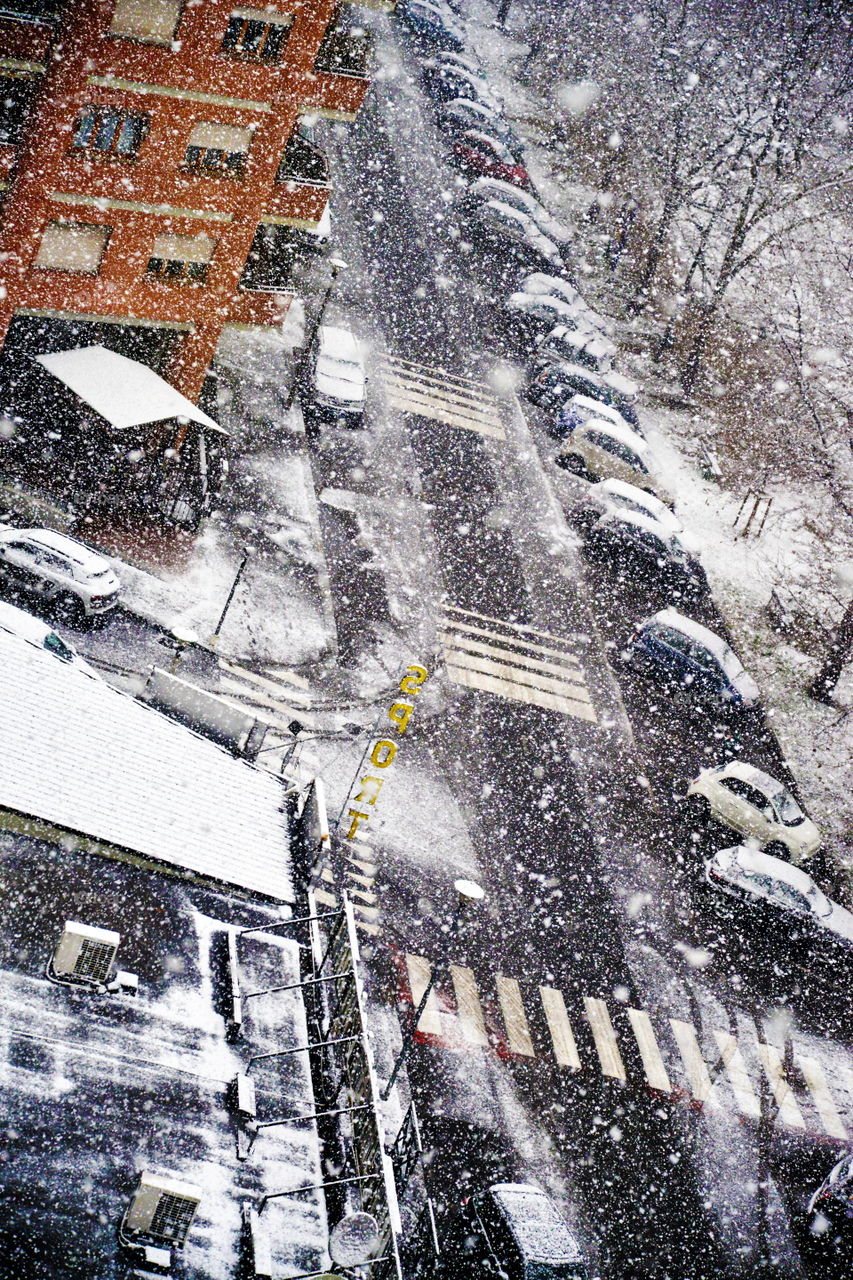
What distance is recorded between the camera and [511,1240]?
606 inches

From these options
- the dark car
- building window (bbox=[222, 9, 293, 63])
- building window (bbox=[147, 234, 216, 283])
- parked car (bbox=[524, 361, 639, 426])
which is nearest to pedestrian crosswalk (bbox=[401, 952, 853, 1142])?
the dark car

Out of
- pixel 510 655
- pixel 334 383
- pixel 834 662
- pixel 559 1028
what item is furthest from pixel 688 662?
pixel 334 383

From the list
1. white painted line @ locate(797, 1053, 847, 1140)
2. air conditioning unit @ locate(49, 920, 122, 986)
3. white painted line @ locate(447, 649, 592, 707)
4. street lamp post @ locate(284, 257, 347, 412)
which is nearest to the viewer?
air conditioning unit @ locate(49, 920, 122, 986)

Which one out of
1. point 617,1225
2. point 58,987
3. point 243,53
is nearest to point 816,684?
point 617,1225

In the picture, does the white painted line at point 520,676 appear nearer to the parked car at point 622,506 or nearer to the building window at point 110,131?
the parked car at point 622,506

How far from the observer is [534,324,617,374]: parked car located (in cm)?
3744

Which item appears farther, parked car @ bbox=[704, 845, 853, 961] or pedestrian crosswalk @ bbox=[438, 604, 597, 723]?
pedestrian crosswalk @ bbox=[438, 604, 597, 723]

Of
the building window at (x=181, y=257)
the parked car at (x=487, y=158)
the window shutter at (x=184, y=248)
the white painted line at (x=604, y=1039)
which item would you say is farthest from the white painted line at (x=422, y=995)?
the parked car at (x=487, y=158)

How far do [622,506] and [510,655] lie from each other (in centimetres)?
744

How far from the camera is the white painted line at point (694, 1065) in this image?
19828mm

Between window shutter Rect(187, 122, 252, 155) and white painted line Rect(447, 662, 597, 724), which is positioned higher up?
window shutter Rect(187, 122, 252, 155)

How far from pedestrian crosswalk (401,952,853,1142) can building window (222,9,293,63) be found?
1843cm

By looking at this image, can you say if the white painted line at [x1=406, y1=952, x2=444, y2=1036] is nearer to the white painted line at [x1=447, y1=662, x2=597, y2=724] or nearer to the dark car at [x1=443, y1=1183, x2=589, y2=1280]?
the dark car at [x1=443, y1=1183, x2=589, y2=1280]

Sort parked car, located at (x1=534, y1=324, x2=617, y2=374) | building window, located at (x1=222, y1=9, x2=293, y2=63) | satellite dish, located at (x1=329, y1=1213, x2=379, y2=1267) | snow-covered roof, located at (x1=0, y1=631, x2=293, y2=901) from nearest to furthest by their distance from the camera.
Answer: satellite dish, located at (x1=329, y1=1213, x2=379, y2=1267) → snow-covered roof, located at (x1=0, y1=631, x2=293, y2=901) → building window, located at (x1=222, y1=9, x2=293, y2=63) → parked car, located at (x1=534, y1=324, x2=617, y2=374)
